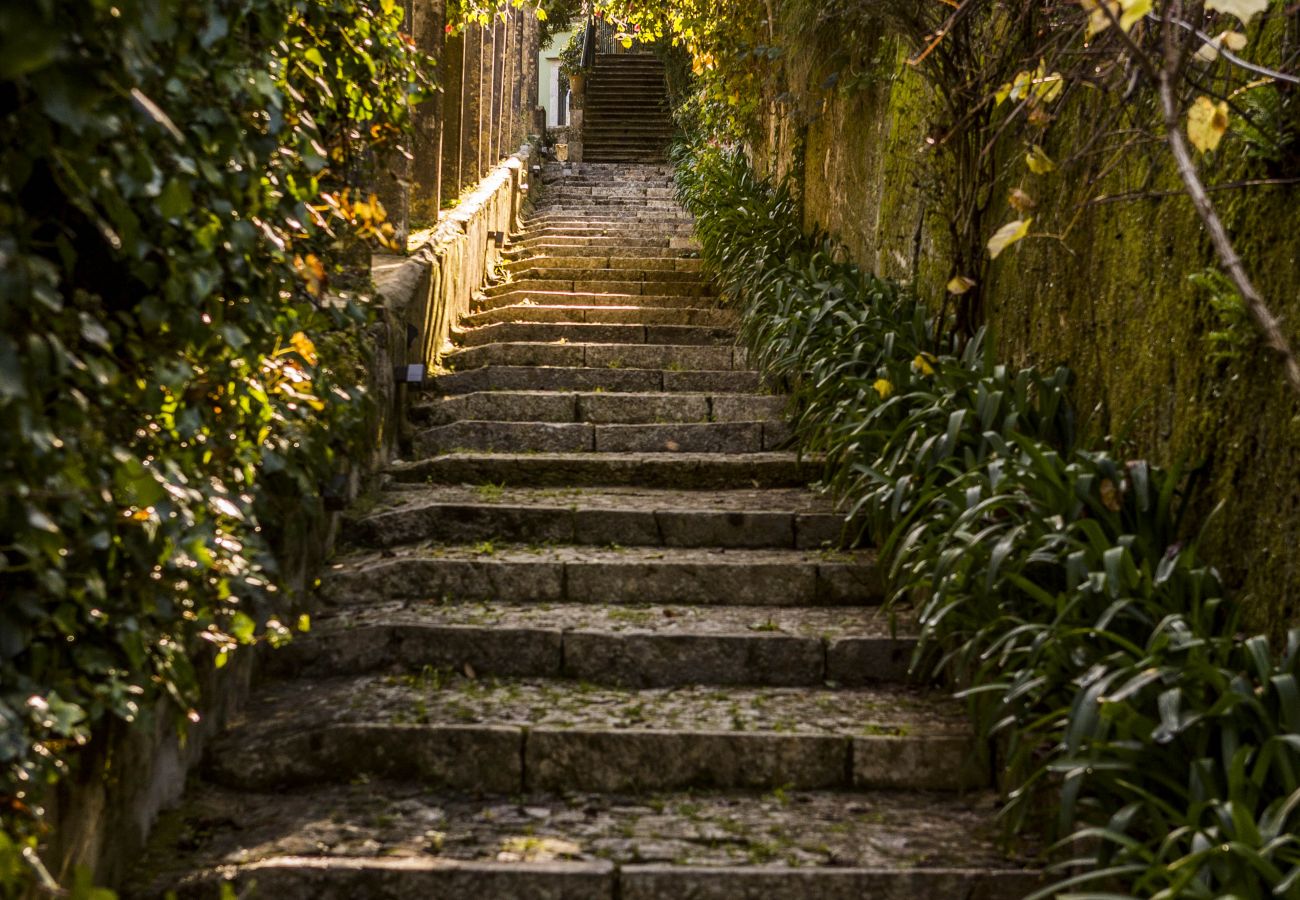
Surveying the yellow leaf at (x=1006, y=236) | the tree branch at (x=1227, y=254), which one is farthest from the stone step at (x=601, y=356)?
the tree branch at (x=1227, y=254)

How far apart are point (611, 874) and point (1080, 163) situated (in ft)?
→ 8.59

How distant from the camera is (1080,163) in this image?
421 cm

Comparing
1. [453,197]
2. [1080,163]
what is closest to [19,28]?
[1080,163]

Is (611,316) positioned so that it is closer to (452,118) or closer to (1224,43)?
(452,118)

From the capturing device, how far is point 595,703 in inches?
150

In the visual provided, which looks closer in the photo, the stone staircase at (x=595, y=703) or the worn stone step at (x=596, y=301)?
the stone staircase at (x=595, y=703)

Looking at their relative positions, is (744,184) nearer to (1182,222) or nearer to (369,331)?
(369,331)

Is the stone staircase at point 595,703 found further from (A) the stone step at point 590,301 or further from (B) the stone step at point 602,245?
(B) the stone step at point 602,245

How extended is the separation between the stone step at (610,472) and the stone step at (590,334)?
Result: 81.6 inches

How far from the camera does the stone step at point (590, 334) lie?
7465mm

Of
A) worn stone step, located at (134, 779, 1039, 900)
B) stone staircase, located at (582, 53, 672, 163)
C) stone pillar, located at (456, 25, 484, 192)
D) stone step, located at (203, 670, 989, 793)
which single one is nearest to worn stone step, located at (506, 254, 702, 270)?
stone pillar, located at (456, 25, 484, 192)

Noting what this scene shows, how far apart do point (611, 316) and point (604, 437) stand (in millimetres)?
2164

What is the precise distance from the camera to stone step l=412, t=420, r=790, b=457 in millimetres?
5832

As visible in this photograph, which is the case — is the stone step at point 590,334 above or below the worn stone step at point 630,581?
above
